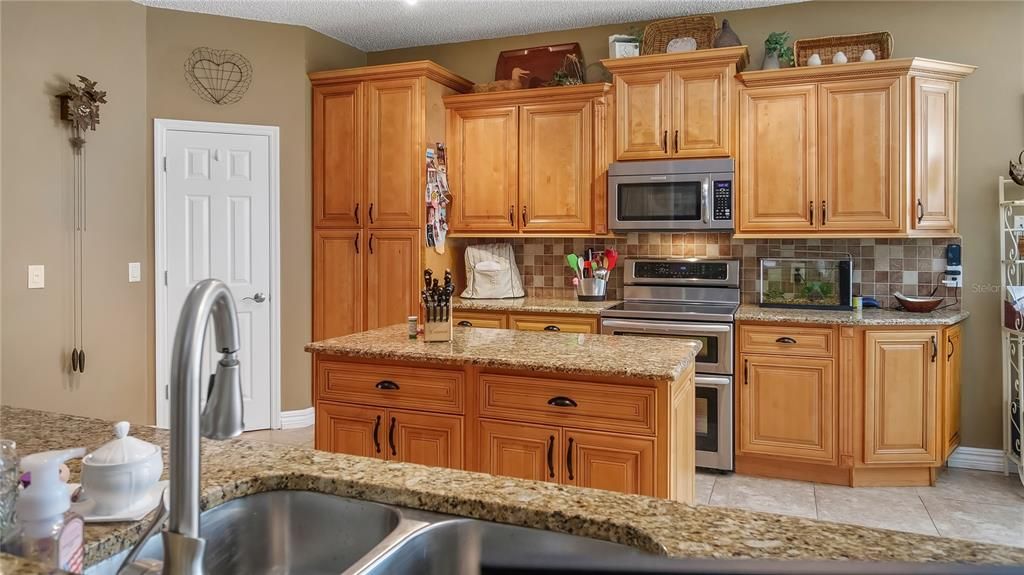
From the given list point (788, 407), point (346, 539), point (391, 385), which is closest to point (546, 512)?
point (346, 539)

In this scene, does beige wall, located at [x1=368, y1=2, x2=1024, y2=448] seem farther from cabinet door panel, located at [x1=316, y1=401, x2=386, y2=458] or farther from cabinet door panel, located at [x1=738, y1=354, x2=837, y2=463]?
cabinet door panel, located at [x1=316, y1=401, x2=386, y2=458]

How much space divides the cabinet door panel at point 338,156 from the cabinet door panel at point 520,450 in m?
2.68

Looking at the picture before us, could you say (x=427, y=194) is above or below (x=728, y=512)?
above

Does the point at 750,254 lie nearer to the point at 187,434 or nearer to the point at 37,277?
the point at 37,277

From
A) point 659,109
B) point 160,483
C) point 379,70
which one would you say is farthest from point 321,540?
point 379,70

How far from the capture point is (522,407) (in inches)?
99.8

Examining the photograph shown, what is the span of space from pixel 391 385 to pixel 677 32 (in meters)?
3.03

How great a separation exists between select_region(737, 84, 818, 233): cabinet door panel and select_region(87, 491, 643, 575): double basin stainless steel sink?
3.43 meters

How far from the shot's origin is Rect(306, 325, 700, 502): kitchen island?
2375 mm

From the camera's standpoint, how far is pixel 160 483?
1248mm

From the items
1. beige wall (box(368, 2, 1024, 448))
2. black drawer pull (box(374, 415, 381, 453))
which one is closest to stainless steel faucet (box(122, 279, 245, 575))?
black drawer pull (box(374, 415, 381, 453))

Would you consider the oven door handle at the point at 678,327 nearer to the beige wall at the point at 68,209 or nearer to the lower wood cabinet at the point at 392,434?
the lower wood cabinet at the point at 392,434

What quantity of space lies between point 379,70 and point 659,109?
185cm

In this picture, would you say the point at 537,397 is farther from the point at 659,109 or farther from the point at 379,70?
the point at 379,70
